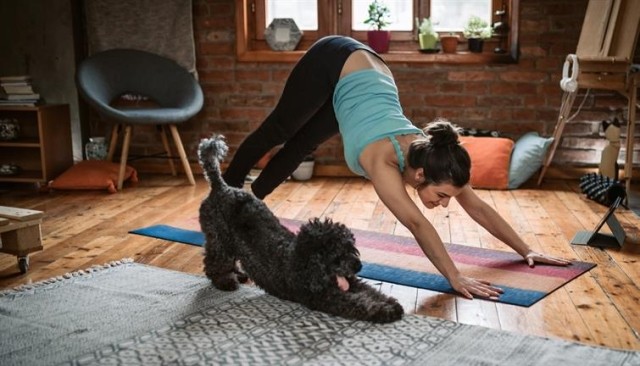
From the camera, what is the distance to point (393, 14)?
15.7ft

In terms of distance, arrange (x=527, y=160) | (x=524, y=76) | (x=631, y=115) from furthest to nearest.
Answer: (x=524, y=76)
(x=527, y=160)
(x=631, y=115)

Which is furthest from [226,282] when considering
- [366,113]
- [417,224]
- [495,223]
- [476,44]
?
[476,44]

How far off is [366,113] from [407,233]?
92cm

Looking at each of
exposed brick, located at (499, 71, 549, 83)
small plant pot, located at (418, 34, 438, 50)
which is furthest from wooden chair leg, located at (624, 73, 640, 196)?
small plant pot, located at (418, 34, 438, 50)

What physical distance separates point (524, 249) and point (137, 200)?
2330 millimetres

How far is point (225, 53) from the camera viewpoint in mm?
4863

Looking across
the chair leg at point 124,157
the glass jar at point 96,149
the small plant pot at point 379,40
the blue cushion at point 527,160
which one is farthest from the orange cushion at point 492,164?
the glass jar at point 96,149

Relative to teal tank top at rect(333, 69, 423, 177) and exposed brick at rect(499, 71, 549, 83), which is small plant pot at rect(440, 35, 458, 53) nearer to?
exposed brick at rect(499, 71, 549, 83)

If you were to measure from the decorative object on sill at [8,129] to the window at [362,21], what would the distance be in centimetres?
159

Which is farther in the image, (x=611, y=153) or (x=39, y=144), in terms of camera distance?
(x=39, y=144)

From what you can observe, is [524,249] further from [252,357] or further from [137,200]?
[137,200]

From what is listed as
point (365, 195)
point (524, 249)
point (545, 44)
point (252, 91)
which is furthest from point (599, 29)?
point (252, 91)

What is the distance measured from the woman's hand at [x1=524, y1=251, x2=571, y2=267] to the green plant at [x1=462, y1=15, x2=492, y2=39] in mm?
2287

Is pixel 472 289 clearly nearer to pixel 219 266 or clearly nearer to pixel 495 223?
pixel 495 223
